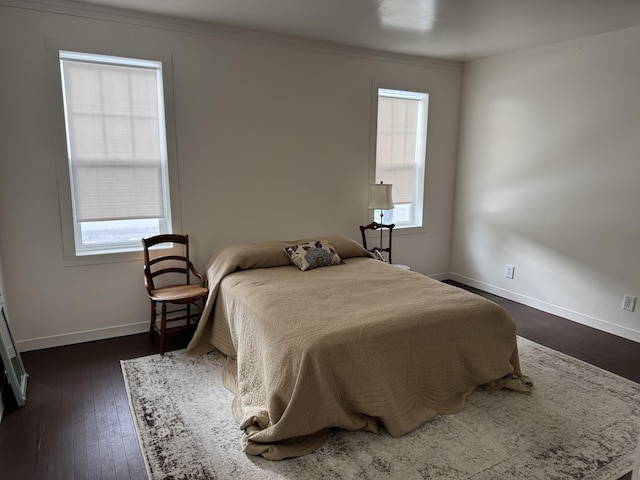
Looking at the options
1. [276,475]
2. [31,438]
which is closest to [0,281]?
[31,438]

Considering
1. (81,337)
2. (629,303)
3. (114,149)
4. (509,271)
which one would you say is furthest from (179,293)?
(629,303)

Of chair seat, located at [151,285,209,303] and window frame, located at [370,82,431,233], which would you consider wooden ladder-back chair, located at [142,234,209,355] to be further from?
window frame, located at [370,82,431,233]

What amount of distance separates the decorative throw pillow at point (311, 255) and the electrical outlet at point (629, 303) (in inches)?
96.0

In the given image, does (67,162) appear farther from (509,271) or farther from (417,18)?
(509,271)

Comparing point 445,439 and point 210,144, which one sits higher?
point 210,144

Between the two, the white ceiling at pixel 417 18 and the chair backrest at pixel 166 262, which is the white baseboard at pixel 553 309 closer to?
the white ceiling at pixel 417 18

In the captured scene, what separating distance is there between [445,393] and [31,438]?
2.31m

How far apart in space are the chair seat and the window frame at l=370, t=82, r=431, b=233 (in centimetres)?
216

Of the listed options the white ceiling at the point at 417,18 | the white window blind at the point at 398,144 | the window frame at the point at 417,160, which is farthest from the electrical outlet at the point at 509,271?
the white ceiling at the point at 417,18

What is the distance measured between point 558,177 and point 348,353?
2991mm

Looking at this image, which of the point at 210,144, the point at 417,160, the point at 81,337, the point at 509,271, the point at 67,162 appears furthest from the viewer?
the point at 417,160

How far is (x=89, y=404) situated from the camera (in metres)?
2.61

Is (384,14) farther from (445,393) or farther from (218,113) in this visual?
(445,393)

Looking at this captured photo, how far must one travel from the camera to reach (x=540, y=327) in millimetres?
3873
